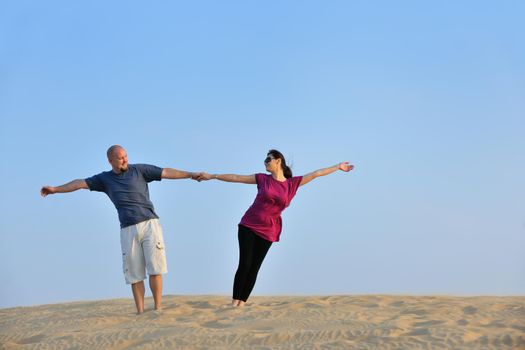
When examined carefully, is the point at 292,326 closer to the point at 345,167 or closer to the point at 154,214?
the point at 154,214

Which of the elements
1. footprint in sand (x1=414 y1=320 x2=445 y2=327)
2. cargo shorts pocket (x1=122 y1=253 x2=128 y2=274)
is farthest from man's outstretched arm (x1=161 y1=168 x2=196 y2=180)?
footprint in sand (x1=414 y1=320 x2=445 y2=327)

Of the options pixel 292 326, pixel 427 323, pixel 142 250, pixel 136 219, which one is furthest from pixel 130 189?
pixel 427 323

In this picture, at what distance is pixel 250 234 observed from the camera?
1002 cm

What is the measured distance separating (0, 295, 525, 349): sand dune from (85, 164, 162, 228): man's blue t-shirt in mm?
1325

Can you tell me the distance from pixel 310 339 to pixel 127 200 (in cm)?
344

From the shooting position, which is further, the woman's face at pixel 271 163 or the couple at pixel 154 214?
the woman's face at pixel 271 163

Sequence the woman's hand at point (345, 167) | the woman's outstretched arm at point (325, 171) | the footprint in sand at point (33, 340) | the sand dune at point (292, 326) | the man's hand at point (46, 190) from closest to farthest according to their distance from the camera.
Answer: the sand dune at point (292, 326) → the footprint in sand at point (33, 340) → the man's hand at point (46, 190) → the woman's outstretched arm at point (325, 171) → the woman's hand at point (345, 167)

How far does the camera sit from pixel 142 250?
31.9 ft

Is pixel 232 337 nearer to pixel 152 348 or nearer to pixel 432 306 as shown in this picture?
pixel 152 348

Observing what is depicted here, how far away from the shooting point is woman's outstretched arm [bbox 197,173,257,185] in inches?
400

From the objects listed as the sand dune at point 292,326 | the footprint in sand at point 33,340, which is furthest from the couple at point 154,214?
the footprint in sand at point 33,340

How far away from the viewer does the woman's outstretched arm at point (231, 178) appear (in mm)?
10148

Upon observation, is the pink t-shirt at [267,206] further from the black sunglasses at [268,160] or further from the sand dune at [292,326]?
the sand dune at [292,326]

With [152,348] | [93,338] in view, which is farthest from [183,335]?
[93,338]
